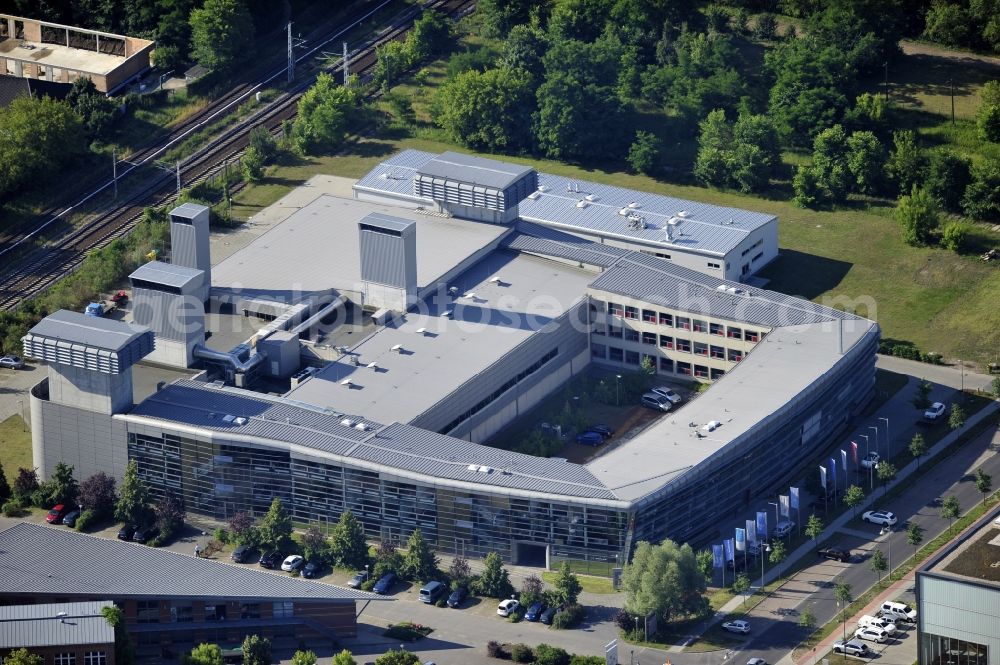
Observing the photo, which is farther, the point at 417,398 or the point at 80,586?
the point at 417,398

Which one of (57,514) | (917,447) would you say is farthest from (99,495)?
(917,447)

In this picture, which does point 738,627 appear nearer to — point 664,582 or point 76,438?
point 664,582

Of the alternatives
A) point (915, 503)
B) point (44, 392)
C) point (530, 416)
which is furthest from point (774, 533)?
point (44, 392)

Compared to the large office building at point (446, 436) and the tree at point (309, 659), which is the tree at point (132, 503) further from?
the tree at point (309, 659)

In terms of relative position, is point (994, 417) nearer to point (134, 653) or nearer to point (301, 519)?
point (301, 519)

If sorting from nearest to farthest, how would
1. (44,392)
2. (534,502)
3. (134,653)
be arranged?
1. (134,653)
2. (534,502)
3. (44,392)

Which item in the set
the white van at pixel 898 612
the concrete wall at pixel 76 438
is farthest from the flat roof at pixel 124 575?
the white van at pixel 898 612
